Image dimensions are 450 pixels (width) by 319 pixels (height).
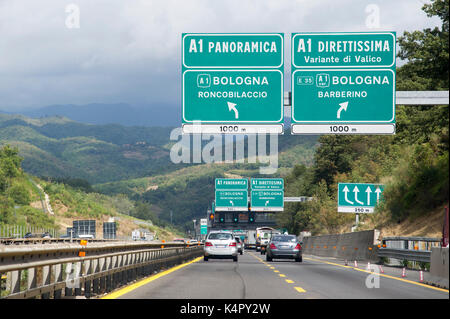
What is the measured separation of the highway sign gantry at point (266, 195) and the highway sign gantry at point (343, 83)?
4471 centimetres

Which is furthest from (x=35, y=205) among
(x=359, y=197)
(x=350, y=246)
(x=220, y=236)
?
(x=220, y=236)

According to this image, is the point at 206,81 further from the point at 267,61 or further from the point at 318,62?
the point at 318,62

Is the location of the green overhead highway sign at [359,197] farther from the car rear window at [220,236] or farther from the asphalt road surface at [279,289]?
the asphalt road surface at [279,289]

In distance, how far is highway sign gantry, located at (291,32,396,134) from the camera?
26.6m

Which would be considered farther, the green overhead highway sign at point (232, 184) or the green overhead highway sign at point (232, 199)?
the green overhead highway sign at point (232, 184)

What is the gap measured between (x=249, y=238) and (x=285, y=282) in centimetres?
8073

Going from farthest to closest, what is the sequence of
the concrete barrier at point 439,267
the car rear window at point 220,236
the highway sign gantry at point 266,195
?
the highway sign gantry at point 266,195 → the car rear window at point 220,236 → the concrete barrier at point 439,267

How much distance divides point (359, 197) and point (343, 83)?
24.4 meters

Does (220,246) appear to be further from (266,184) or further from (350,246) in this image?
(266,184)

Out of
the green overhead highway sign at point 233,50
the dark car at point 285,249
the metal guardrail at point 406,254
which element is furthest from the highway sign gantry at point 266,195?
the green overhead highway sign at point 233,50

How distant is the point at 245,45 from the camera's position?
27.8m

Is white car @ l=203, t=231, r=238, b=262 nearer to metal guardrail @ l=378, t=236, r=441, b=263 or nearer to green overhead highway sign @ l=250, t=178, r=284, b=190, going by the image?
metal guardrail @ l=378, t=236, r=441, b=263

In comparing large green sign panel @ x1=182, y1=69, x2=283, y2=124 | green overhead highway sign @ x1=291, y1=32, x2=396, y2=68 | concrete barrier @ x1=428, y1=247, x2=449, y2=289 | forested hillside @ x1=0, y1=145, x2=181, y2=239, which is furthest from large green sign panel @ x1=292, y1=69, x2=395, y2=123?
forested hillside @ x1=0, y1=145, x2=181, y2=239

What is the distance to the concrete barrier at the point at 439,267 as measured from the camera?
16.0m
